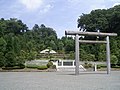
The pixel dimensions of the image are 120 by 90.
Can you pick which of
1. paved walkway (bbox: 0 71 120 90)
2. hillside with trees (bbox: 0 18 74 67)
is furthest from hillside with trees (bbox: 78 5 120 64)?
paved walkway (bbox: 0 71 120 90)

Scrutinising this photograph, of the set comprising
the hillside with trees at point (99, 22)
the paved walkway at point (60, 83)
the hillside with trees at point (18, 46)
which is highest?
the hillside with trees at point (99, 22)

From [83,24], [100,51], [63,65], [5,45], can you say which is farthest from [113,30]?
[5,45]

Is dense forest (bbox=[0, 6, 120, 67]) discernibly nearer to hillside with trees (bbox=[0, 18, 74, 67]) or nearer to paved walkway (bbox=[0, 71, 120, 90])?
hillside with trees (bbox=[0, 18, 74, 67])

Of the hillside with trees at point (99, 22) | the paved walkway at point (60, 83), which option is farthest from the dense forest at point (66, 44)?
the paved walkway at point (60, 83)

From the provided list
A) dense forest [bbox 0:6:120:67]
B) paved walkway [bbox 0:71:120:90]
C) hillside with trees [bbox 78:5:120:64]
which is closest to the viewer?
paved walkway [bbox 0:71:120:90]

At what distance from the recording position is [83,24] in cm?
5709

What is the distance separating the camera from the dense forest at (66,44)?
104ft

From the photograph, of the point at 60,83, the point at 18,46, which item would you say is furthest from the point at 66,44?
the point at 60,83

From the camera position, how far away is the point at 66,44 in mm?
56750

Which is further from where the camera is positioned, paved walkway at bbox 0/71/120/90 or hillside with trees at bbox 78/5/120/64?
hillside with trees at bbox 78/5/120/64

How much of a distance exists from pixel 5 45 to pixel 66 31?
54.3 ft

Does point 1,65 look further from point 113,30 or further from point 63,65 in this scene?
point 113,30

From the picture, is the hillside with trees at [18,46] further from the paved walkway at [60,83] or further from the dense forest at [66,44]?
the paved walkway at [60,83]

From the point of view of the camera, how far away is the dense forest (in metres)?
31.8
